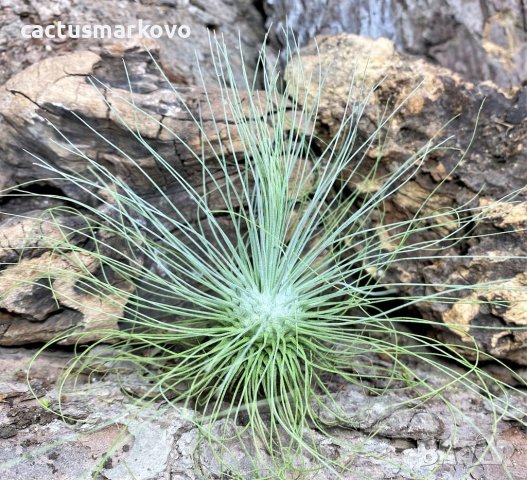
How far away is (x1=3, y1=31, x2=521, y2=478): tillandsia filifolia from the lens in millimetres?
1161

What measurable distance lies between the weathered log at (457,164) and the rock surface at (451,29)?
0.22 meters

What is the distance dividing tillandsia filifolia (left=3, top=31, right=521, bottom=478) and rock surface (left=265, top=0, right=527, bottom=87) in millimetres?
331

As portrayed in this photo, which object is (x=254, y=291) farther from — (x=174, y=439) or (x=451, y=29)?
(x=451, y=29)

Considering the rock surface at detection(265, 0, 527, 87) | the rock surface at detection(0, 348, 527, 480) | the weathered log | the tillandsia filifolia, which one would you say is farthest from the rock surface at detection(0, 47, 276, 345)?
the rock surface at detection(265, 0, 527, 87)

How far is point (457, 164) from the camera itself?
140 cm

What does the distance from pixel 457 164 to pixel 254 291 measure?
56 cm

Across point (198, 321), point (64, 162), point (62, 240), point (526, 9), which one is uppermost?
point (526, 9)

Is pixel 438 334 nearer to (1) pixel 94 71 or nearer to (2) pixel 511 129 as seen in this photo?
(2) pixel 511 129

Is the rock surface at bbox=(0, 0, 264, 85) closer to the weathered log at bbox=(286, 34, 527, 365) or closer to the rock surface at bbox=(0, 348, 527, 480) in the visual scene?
the weathered log at bbox=(286, 34, 527, 365)

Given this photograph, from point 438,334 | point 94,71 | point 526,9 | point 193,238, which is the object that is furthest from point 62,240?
point 526,9

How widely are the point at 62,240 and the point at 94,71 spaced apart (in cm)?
42

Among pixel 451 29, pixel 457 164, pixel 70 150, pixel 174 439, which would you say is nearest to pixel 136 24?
pixel 70 150

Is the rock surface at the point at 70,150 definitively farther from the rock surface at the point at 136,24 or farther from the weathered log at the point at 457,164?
the weathered log at the point at 457,164

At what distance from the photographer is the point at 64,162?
1367mm
